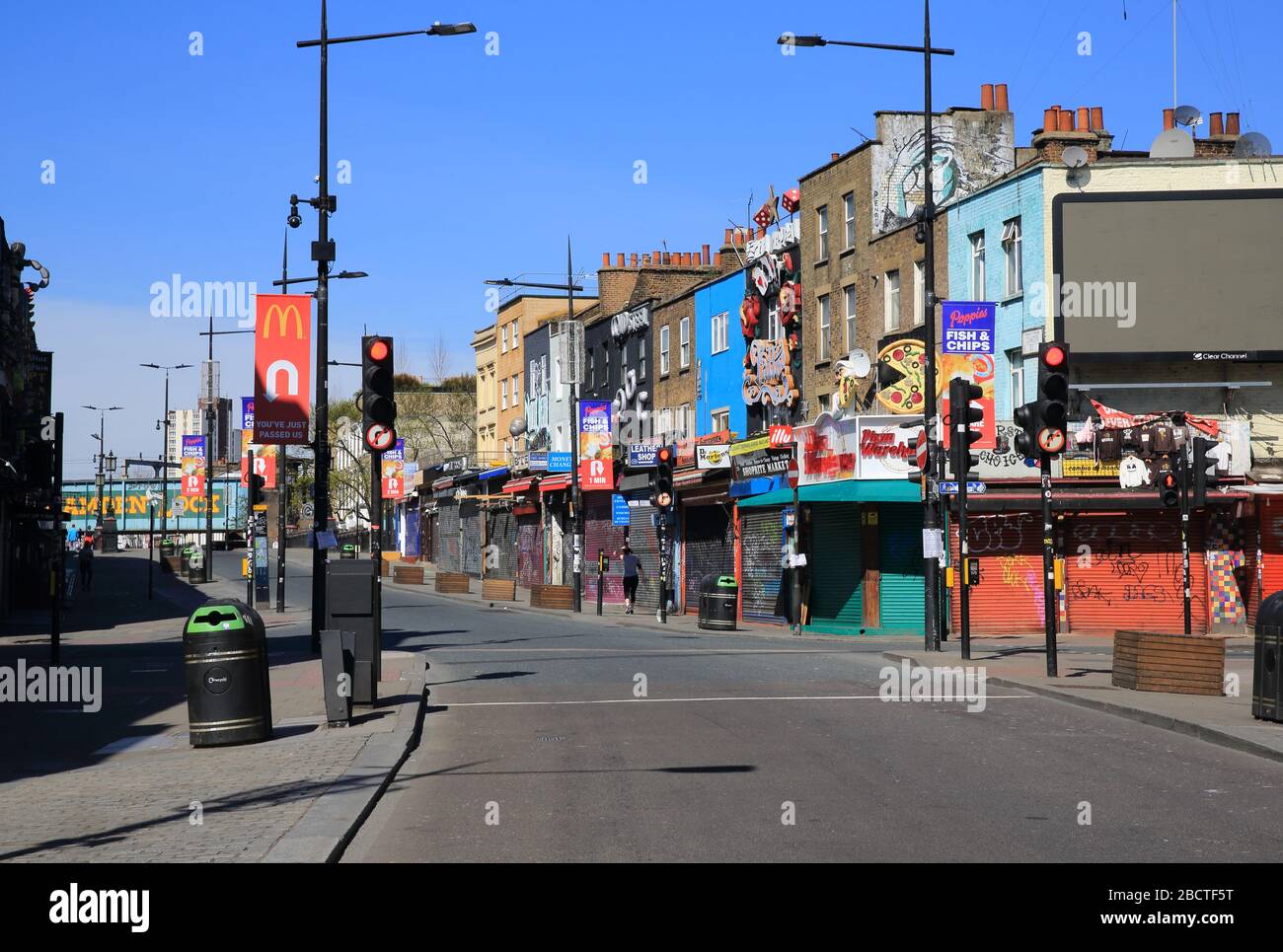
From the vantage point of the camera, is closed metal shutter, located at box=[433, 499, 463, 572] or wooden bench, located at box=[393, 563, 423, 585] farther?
closed metal shutter, located at box=[433, 499, 463, 572]

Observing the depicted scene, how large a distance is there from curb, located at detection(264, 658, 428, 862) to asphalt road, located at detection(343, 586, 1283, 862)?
145mm

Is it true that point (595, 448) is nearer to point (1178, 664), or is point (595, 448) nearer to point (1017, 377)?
point (1017, 377)

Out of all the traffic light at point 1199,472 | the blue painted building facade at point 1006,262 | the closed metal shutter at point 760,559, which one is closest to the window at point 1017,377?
the blue painted building facade at point 1006,262

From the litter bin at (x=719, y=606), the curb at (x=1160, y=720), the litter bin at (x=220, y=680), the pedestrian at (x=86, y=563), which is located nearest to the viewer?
the curb at (x=1160, y=720)

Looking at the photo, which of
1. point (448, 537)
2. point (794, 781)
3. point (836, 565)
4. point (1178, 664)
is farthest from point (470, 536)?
point (794, 781)

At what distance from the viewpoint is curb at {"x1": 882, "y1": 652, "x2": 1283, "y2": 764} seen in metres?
13.1

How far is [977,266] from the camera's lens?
116 feet

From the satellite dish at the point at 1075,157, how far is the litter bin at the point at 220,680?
24.4 meters

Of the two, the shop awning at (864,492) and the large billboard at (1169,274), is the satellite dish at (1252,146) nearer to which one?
the large billboard at (1169,274)

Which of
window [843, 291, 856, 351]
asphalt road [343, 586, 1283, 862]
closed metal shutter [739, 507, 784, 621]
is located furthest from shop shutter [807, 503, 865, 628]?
asphalt road [343, 586, 1283, 862]

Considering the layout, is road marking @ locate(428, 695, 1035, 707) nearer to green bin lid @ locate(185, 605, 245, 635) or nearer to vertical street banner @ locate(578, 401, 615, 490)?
green bin lid @ locate(185, 605, 245, 635)

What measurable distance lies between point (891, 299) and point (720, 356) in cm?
1010

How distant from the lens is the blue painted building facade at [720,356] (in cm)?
4497
